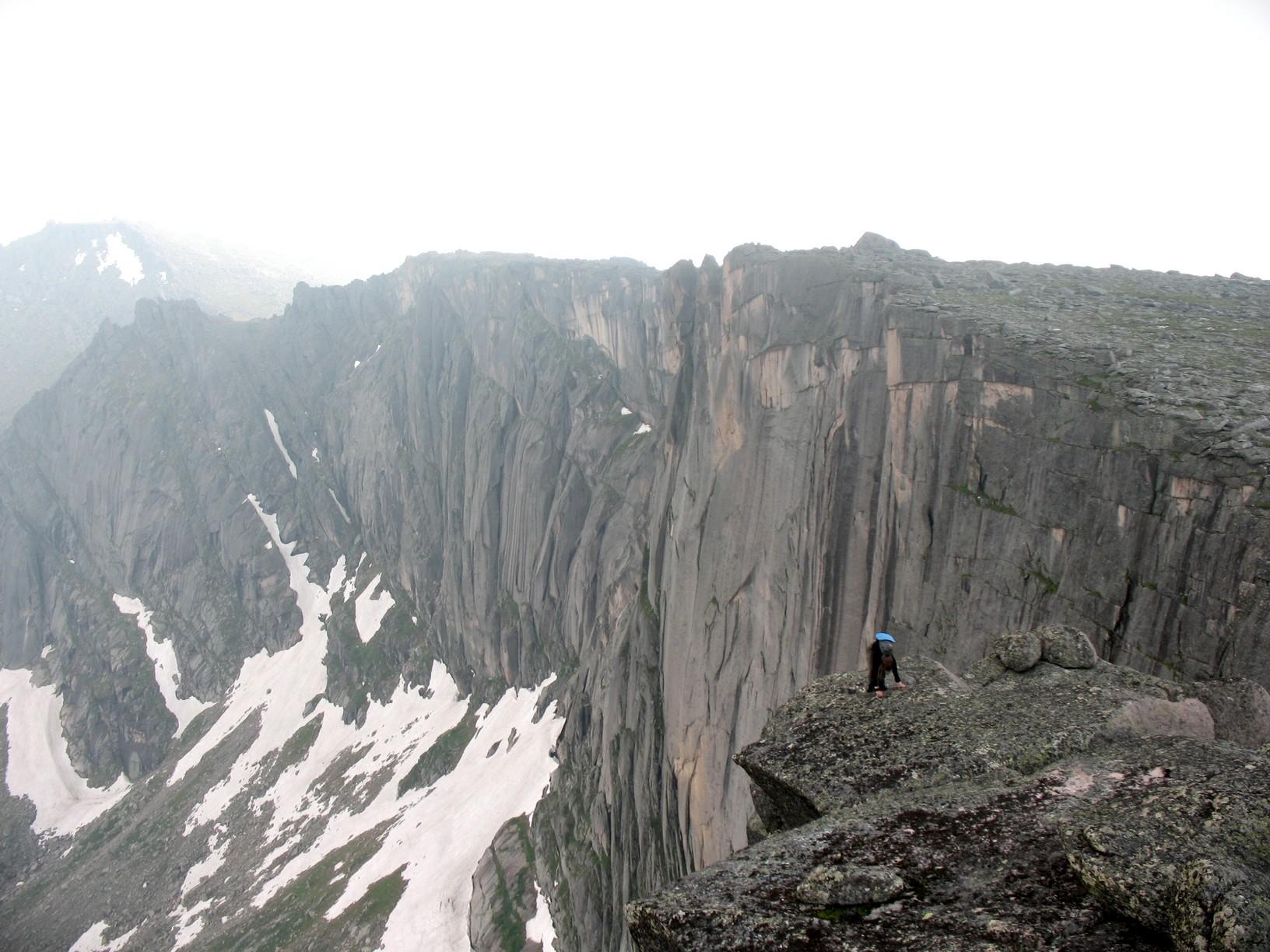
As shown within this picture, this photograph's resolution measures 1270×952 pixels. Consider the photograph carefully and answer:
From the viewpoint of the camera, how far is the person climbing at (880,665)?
13.9 meters

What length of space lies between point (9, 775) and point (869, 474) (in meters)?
157

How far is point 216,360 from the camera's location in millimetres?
164125

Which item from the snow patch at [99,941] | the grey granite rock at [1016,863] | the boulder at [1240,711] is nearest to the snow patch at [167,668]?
the snow patch at [99,941]

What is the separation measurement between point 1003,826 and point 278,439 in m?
175

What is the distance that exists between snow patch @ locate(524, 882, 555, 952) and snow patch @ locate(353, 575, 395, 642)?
238ft

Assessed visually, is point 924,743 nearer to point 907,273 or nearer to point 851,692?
point 851,692

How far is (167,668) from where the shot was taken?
438 feet

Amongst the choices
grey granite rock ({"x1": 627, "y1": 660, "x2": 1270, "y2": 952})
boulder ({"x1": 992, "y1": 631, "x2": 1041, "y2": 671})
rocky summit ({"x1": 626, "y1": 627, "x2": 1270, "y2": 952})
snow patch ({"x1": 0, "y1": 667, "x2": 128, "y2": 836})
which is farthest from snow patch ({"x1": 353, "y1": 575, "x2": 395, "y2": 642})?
grey granite rock ({"x1": 627, "y1": 660, "x2": 1270, "y2": 952})

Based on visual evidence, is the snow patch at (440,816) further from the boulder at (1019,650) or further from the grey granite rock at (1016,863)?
the grey granite rock at (1016,863)

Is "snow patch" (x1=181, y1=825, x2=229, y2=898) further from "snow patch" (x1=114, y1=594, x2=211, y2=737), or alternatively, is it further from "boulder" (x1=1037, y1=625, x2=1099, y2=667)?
"boulder" (x1=1037, y1=625, x2=1099, y2=667)

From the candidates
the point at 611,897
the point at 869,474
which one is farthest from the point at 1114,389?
the point at 611,897

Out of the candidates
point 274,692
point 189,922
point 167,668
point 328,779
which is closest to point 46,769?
point 167,668

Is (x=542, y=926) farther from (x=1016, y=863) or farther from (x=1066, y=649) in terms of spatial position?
(x=1016, y=863)

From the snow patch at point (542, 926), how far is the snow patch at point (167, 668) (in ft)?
316
